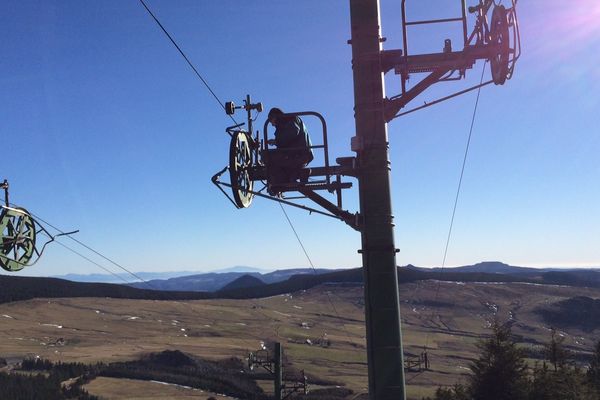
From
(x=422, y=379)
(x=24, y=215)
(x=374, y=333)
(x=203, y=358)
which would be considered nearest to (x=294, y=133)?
(x=374, y=333)

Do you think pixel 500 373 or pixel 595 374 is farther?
pixel 595 374

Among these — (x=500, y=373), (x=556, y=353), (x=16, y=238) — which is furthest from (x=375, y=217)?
(x=556, y=353)

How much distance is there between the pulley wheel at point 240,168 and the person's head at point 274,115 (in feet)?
3.15

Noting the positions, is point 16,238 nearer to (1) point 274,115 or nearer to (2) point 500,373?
(1) point 274,115

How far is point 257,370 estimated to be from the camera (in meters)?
197

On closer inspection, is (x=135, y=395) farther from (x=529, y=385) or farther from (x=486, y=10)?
(x=486, y=10)

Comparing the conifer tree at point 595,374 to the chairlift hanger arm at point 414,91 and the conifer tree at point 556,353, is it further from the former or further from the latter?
the chairlift hanger arm at point 414,91

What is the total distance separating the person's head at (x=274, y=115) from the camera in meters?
13.1

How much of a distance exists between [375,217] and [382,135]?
179 centimetres

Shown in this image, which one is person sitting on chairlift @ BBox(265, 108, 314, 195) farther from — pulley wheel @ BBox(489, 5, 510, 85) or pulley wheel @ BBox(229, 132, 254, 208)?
pulley wheel @ BBox(489, 5, 510, 85)

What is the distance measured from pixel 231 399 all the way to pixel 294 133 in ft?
480

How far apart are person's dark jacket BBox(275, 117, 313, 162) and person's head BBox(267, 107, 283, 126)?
19cm

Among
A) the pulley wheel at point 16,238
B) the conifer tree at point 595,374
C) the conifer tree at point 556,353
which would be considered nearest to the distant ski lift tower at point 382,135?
the pulley wheel at point 16,238

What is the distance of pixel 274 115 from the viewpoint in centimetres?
1315
